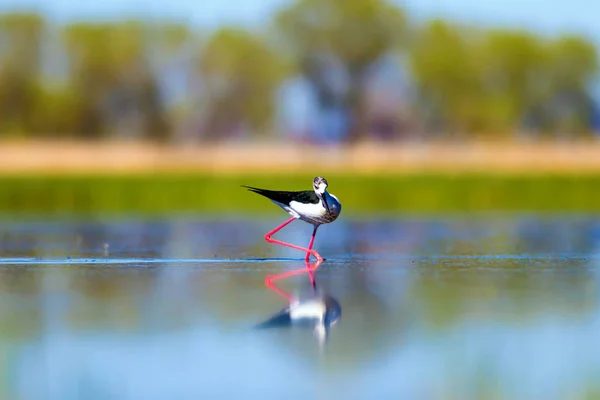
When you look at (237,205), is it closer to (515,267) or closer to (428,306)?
(515,267)

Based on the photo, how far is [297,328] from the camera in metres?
7.97

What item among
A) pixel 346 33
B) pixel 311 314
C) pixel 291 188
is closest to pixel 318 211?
pixel 311 314

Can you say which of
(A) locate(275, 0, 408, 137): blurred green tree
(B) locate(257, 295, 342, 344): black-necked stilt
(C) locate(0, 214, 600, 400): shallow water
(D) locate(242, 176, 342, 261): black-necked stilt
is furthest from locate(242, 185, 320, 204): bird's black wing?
(A) locate(275, 0, 408, 137): blurred green tree

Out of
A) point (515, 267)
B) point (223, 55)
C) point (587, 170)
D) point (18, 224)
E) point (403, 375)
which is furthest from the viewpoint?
point (223, 55)

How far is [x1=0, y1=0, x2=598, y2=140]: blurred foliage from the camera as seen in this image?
70.0m

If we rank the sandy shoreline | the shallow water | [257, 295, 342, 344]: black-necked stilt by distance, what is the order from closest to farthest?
the shallow water < [257, 295, 342, 344]: black-necked stilt < the sandy shoreline

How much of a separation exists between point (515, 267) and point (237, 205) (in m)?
17.6

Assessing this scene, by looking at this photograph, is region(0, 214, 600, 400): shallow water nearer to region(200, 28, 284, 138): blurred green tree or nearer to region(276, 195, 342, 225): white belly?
region(276, 195, 342, 225): white belly

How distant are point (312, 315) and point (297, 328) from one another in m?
0.61

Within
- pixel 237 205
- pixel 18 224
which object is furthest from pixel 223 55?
pixel 18 224

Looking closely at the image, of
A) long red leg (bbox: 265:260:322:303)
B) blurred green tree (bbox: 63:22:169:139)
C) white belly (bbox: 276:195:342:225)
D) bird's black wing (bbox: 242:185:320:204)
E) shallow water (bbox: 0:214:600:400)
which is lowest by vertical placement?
shallow water (bbox: 0:214:600:400)

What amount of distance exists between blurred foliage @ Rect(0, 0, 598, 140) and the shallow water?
5466 cm

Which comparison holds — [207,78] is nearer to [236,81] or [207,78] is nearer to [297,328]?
[236,81]

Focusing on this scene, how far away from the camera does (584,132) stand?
77062mm
